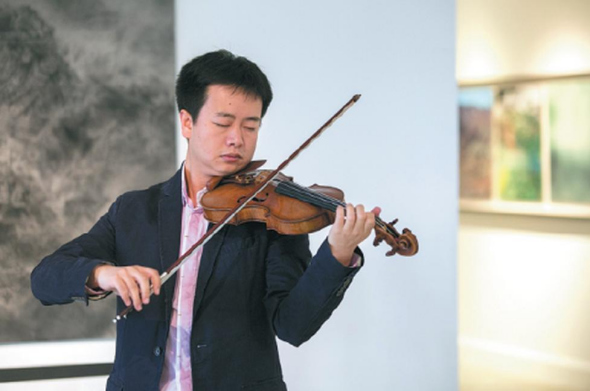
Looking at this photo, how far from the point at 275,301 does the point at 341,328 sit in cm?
154

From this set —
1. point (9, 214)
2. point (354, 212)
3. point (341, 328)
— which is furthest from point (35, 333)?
point (354, 212)

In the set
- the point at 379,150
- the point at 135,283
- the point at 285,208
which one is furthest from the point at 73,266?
the point at 379,150

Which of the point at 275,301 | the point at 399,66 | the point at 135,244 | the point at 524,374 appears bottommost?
the point at 524,374

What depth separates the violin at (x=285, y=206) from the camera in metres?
1.54

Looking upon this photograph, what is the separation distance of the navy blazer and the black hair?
0.70 ft

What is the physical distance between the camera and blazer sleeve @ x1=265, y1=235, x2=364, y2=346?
1377mm

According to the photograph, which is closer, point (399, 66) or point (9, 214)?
point (9, 214)

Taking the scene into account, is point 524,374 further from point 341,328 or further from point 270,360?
point 270,360

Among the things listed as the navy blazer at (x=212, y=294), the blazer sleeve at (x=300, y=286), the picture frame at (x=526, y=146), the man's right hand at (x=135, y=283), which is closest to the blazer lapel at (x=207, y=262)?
the navy blazer at (x=212, y=294)

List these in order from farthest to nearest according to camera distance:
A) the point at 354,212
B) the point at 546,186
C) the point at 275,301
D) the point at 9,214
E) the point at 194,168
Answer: the point at 546,186
the point at 9,214
the point at 194,168
the point at 275,301
the point at 354,212

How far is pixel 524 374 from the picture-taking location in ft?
14.1

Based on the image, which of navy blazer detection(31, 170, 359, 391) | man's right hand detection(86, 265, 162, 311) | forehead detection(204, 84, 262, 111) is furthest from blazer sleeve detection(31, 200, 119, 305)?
forehead detection(204, 84, 262, 111)

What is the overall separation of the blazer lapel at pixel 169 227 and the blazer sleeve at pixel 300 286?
208mm

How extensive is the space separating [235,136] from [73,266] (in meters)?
0.44
